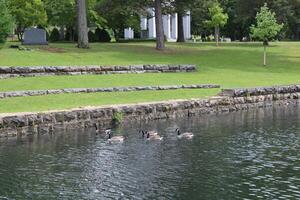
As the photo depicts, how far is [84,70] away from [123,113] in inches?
484

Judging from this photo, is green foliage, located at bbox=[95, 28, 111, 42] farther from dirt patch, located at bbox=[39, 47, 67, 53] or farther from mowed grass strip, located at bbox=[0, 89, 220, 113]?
mowed grass strip, located at bbox=[0, 89, 220, 113]

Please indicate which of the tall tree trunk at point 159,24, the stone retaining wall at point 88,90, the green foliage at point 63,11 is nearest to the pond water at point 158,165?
the stone retaining wall at point 88,90

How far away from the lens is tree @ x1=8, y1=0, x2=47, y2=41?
209 ft

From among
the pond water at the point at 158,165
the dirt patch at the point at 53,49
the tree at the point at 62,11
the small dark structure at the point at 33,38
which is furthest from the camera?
the tree at the point at 62,11

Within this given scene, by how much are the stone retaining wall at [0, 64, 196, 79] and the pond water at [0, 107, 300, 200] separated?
42.6ft

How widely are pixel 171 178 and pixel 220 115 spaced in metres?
14.6

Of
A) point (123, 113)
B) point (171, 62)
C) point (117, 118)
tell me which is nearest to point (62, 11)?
point (171, 62)

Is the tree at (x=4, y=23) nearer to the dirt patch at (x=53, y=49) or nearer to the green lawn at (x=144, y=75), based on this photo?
the green lawn at (x=144, y=75)

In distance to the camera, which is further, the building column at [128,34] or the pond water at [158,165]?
the building column at [128,34]

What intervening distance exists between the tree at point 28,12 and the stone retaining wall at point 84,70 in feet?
85.0

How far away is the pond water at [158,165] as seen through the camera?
15562mm

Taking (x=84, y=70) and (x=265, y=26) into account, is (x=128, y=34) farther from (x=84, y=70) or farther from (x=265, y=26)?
(x=84, y=70)

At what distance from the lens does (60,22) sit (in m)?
69.6

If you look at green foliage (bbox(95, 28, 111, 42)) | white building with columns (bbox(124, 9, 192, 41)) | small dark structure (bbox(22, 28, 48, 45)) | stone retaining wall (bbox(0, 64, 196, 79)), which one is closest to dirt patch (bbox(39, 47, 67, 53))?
small dark structure (bbox(22, 28, 48, 45))
